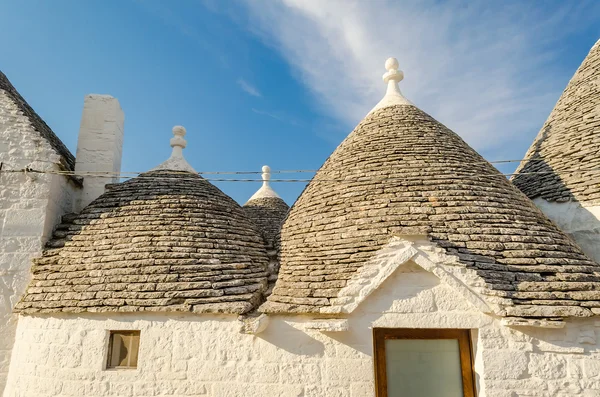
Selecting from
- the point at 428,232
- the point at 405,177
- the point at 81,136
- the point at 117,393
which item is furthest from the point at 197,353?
the point at 81,136

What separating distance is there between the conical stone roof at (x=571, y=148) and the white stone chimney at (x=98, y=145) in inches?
293

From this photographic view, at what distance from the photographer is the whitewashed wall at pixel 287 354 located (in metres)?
4.22

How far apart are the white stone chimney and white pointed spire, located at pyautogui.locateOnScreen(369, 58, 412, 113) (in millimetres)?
5282

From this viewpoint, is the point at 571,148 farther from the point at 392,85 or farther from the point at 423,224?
the point at 423,224

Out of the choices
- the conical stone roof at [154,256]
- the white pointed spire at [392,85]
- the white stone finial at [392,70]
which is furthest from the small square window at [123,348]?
the white stone finial at [392,70]

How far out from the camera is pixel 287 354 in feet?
15.4

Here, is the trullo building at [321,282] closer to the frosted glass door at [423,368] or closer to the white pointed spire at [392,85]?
the frosted glass door at [423,368]

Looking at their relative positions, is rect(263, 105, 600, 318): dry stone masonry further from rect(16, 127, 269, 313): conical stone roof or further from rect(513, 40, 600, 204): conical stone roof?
rect(513, 40, 600, 204): conical stone roof

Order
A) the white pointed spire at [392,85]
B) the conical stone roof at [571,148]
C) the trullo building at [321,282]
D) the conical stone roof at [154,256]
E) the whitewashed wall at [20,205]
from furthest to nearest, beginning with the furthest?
the white pointed spire at [392,85] → the conical stone roof at [571,148] → the whitewashed wall at [20,205] → the conical stone roof at [154,256] → the trullo building at [321,282]

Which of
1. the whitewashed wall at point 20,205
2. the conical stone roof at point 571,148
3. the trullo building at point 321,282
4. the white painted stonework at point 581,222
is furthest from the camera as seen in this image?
the conical stone roof at point 571,148

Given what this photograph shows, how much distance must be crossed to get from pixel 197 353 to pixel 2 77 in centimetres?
670

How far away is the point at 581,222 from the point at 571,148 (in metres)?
1.52

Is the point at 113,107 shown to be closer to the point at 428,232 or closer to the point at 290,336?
the point at 290,336

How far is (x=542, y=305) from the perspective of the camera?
Answer: 4266mm
